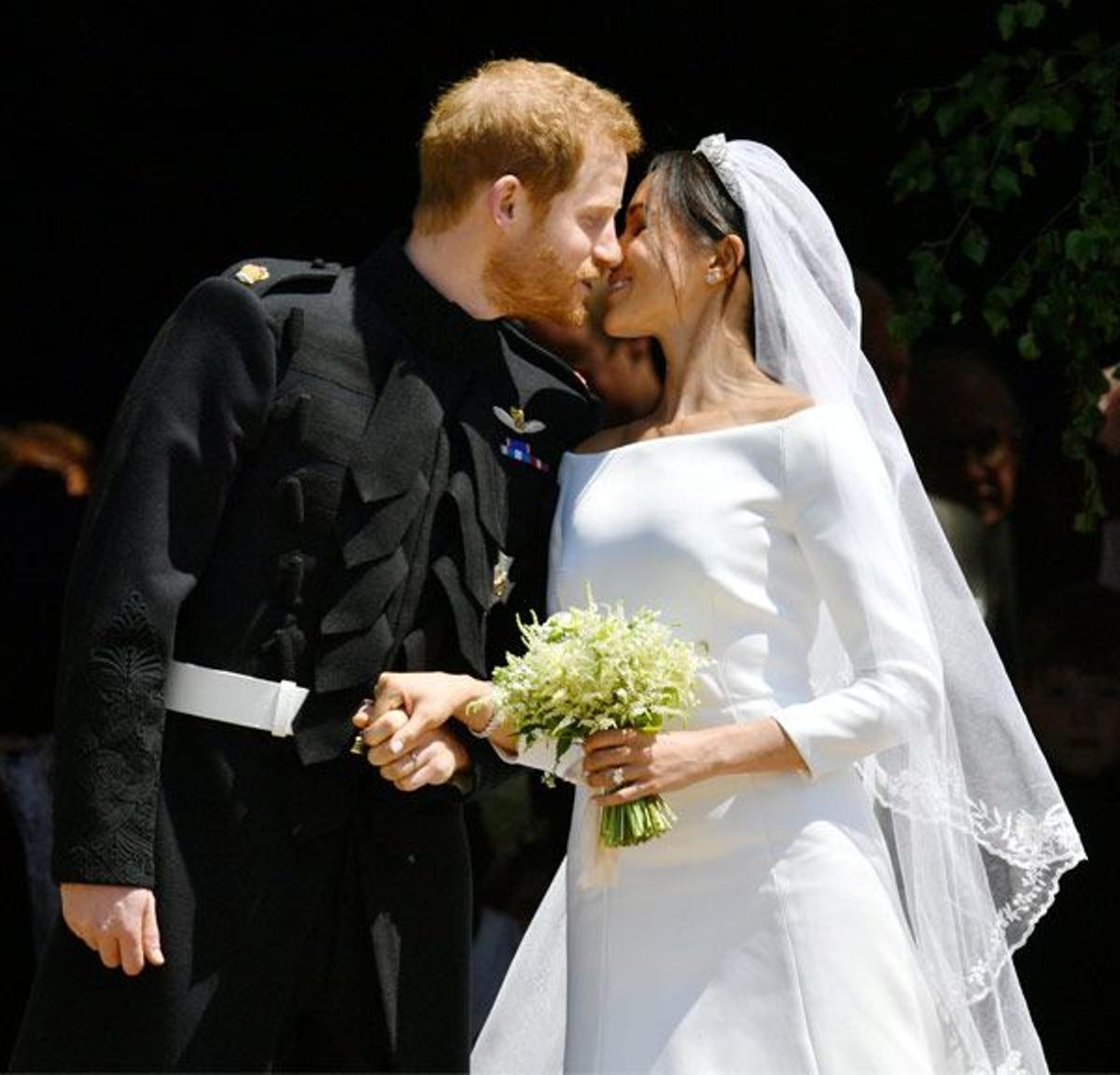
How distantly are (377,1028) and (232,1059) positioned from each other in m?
0.23

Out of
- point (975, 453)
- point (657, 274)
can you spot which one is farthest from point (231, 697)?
point (975, 453)

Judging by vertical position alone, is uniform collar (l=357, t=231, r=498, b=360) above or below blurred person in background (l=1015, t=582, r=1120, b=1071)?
above

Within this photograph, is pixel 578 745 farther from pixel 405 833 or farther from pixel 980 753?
pixel 980 753

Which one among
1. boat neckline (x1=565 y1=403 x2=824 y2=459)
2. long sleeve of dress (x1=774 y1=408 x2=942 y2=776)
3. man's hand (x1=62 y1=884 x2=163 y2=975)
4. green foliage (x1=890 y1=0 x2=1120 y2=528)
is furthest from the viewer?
green foliage (x1=890 y1=0 x2=1120 y2=528)

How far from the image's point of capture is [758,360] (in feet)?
13.5

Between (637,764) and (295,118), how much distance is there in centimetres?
344

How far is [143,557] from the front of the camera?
3.59 m

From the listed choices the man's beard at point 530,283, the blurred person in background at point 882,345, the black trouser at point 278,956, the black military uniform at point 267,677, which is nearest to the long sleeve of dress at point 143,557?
the black military uniform at point 267,677

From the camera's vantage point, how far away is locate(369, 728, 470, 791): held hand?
12.0ft

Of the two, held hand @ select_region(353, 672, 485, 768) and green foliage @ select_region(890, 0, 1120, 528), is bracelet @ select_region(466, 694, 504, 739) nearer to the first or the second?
held hand @ select_region(353, 672, 485, 768)

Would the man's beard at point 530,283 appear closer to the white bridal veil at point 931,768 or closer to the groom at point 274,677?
the groom at point 274,677

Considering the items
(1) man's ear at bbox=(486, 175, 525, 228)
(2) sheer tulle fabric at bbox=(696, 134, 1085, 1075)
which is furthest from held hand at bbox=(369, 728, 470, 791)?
(1) man's ear at bbox=(486, 175, 525, 228)

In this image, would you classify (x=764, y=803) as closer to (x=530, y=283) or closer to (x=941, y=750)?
(x=941, y=750)

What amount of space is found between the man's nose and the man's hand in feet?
4.15
